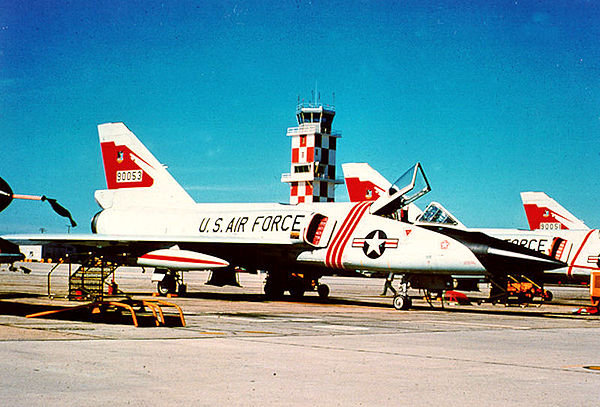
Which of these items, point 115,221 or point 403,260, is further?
point 115,221

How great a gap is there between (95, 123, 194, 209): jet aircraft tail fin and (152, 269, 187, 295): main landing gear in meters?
3.29

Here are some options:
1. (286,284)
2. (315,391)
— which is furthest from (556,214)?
(315,391)

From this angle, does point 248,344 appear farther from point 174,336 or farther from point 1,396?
point 1,396

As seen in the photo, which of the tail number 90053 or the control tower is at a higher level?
the control tower

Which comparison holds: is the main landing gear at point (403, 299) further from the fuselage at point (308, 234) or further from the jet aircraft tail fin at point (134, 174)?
the jet aircraft tail fin at point (134, 174)

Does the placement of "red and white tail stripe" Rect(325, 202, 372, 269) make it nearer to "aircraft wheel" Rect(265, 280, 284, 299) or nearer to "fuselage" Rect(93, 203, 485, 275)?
"fuselage" Rect(93, 203, 485, 275)

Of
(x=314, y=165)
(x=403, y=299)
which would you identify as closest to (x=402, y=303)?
(x=403, y=299)

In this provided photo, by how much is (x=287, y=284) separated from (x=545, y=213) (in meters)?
18.0

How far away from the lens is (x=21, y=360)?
702 cm

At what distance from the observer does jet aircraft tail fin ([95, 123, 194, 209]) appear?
79.3 feet

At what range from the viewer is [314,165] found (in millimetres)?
62594

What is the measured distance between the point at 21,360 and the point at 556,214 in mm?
31588

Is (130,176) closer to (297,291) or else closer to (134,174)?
(134,174)

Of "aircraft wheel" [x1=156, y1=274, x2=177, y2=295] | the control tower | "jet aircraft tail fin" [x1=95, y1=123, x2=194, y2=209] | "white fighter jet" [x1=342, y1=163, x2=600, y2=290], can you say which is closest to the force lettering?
"aircraft wheel" [x1=156, y1=274, x2=177, y2=295]
